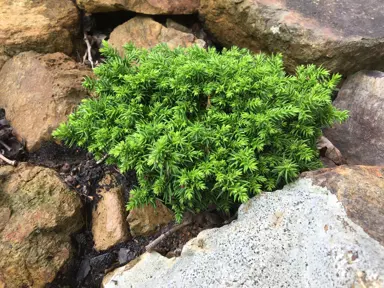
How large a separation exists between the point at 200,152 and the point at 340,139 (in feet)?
6.08

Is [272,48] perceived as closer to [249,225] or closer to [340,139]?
[340,139]

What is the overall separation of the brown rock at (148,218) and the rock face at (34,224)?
426 millimetres

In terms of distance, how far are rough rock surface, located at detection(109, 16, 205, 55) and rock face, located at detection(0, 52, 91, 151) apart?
0.70 meters

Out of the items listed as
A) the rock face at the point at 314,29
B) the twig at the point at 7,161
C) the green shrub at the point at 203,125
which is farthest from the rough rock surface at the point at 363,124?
the twig at the point at 7,161

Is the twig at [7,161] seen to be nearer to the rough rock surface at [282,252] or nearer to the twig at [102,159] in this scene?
the twig at [102,159]

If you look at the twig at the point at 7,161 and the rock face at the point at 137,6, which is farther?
the rock face at the point at 137,6

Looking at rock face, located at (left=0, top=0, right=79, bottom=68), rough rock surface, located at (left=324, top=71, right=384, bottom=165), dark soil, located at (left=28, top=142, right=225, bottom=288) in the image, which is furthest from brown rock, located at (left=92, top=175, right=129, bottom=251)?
rough rock surface, located at (left=324, top=71, right=384, bottom=165)

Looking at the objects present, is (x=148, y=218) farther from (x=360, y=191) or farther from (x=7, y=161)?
(x=360, y=191)

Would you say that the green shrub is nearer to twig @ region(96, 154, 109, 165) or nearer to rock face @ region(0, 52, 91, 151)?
twig @ region(96, 154, 109, 165)

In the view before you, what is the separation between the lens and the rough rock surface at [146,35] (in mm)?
4207

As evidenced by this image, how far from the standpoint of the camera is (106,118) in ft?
9.27

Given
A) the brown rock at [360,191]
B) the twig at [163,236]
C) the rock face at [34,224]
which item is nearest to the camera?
the brown rock at [360,191]

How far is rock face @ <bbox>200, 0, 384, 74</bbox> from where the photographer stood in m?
3.70

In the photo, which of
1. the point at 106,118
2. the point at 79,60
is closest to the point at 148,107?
the point at 106,118
